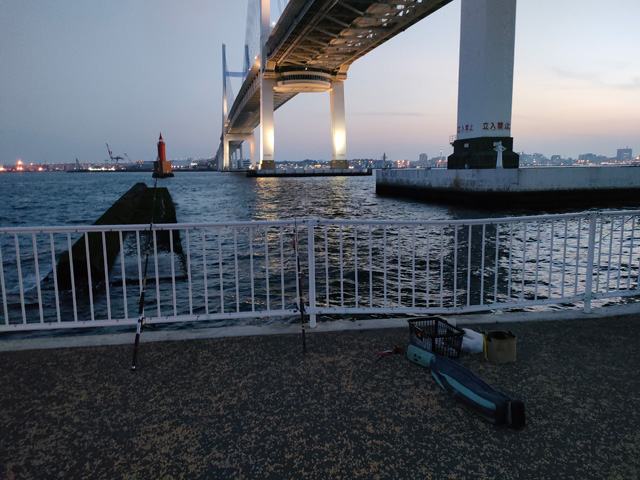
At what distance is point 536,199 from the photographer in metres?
24.5

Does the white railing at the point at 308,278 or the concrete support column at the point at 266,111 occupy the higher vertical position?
the concrete support column at the point at 266,111

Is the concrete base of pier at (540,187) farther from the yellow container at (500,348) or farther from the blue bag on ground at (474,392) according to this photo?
the blue bag on ground at (474,392)

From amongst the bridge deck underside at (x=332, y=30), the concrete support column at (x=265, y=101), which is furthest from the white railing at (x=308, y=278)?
the concrete support column at (x=265, y=101)

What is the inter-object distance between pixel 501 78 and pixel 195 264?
2321 centimetres

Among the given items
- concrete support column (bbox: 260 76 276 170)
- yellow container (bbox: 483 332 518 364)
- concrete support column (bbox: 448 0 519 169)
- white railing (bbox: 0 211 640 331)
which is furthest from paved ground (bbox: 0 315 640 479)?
concrete support column (bbox: 260 76 276 170)

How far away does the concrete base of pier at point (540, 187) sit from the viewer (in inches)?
947

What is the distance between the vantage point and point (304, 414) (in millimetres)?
2682

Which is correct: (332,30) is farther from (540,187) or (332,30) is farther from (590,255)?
(590,255)

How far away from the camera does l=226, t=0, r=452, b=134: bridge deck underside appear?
151 feet

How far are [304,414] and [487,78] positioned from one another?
2769cm

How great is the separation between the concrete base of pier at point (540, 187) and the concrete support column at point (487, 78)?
74.9 inches

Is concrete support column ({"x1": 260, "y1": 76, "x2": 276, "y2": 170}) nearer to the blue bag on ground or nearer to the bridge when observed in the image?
the bridge

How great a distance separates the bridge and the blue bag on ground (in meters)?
25.2

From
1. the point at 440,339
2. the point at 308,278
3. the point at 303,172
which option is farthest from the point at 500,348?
the point at 303,172
